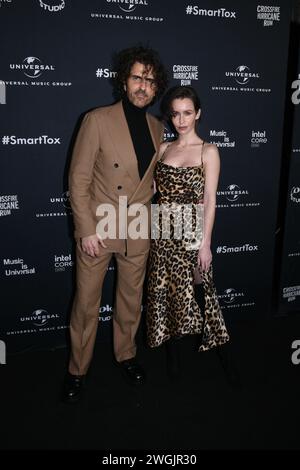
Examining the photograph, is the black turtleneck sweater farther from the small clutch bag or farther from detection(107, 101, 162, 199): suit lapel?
the small clutch bag

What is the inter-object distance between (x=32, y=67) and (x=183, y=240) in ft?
5.39

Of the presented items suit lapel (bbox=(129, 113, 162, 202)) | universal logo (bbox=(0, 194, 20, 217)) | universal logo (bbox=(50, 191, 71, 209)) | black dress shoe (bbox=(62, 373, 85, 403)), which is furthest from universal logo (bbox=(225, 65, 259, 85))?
black dress shoe (bbox=(62, 373, 85, 403))

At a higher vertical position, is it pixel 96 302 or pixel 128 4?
pixel 128 4

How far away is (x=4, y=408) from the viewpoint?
257 cm

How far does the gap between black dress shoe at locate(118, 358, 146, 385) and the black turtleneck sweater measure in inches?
55.0

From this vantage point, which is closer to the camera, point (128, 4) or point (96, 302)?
point (96, 302)

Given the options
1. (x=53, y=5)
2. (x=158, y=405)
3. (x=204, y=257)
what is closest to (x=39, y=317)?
(x=158, y=405)

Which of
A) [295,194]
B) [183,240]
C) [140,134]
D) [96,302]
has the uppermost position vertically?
[140,134]

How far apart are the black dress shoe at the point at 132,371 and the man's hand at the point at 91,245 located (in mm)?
942

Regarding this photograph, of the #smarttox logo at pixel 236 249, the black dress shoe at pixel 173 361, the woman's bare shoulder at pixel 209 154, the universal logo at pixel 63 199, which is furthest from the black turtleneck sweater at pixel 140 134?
the #smarttox logo at pixel 236 249

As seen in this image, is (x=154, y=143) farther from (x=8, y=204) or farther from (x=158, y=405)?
(x=158, y=405)

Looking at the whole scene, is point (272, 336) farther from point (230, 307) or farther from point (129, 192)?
point (129, 192)

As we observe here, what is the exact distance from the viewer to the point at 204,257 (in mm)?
2633

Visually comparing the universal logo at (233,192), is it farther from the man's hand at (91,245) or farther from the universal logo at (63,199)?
the man's hand at (91,245)
